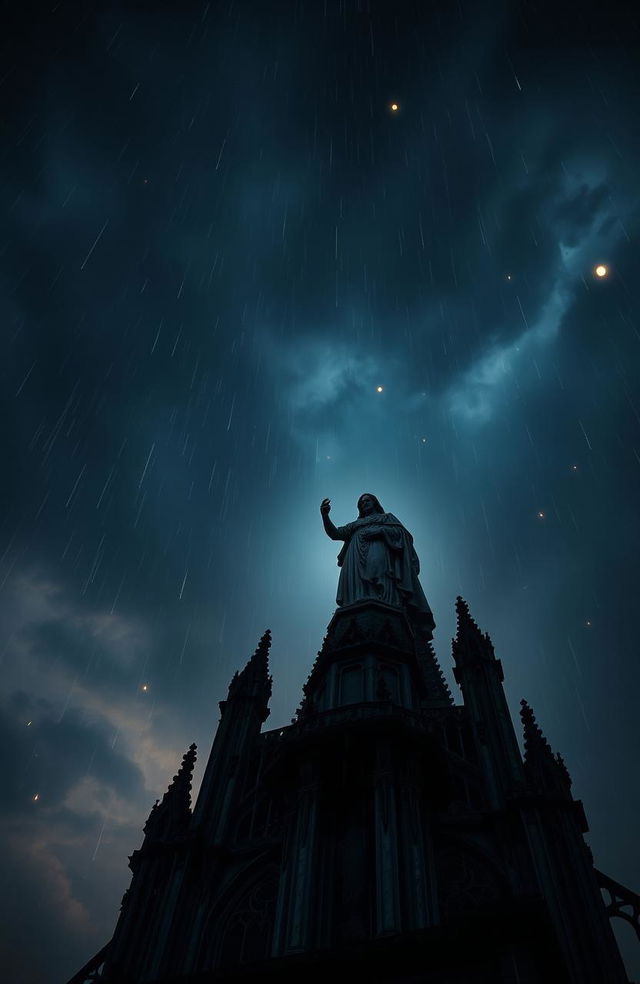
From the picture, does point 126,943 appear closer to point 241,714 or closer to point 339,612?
point 241,714

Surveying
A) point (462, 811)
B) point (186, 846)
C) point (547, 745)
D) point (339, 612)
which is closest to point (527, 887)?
Answer: point (462, 811)

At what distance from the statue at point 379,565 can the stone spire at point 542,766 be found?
31.2ft

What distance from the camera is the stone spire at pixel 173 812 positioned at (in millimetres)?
Result: 23984

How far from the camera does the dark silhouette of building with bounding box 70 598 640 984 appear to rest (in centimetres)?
1845

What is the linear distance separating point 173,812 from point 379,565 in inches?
588

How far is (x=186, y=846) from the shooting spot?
23.2 m

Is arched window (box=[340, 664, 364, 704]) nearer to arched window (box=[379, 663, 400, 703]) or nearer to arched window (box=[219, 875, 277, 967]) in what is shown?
arched window (box=[379, 663, 400, 703])

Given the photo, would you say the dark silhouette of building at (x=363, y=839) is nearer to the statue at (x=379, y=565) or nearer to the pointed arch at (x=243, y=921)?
the pointed arch at (x=243, y=921)

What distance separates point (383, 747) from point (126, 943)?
1067 cm

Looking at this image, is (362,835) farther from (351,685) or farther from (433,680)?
(433,680)

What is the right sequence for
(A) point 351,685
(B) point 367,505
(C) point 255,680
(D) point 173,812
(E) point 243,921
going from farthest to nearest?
(B) point 367,505 → (C) point 255,680 → (A) point 351,685 → (D) point 173,812 → (E) point 243,921

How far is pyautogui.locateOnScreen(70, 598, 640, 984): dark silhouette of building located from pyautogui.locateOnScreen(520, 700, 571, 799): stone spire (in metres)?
0.05

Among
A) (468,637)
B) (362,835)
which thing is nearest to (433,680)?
(468,637)

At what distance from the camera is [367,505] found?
39219 mm
